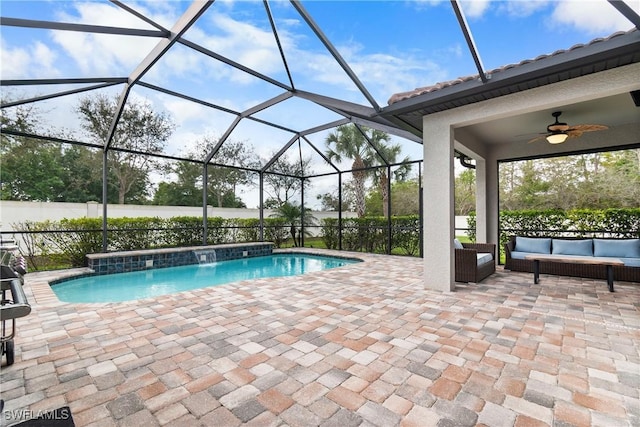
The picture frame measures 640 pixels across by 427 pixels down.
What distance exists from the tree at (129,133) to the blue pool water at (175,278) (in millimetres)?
3902

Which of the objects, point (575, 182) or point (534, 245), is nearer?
point (534, 245)

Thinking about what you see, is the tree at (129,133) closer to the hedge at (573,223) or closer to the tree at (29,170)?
the tree at (29,170)

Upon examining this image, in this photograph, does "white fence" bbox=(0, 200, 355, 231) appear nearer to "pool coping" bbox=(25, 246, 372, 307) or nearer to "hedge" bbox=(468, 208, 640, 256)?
"pool coping" bbox=(25, 246, 372, 307)

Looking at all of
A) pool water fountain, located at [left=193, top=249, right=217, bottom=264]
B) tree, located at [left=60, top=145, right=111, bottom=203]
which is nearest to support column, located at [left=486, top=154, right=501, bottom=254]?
pool water fountain, located at [left=193, top=249, right=217, bottom=264]

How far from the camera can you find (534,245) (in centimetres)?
711

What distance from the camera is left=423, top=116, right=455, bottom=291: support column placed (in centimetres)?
514

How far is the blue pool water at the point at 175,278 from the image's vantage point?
607cm

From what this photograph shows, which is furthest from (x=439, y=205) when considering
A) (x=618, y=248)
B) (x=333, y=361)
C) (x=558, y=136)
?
(x=618, y=248)

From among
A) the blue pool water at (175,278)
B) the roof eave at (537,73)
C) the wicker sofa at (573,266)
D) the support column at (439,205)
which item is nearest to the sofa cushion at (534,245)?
the wicker sofa at (573,266)

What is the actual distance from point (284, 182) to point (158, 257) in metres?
6.23

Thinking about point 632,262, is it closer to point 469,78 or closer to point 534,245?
point 534,245

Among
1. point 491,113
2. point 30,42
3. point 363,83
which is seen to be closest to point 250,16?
point 363,83

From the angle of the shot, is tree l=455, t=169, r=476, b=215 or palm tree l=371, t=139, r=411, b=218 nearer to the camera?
palm tree l=371, t=139, r=411, b=218

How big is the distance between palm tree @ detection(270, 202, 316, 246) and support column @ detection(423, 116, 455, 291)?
7.87 m
